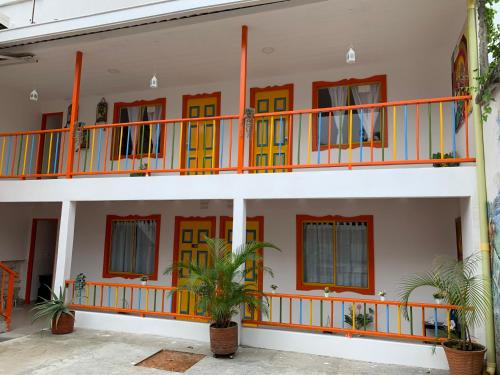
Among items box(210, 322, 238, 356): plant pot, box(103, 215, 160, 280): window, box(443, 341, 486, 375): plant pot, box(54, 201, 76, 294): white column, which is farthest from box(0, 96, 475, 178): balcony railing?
box(443, 341, 486, 375): plant pot

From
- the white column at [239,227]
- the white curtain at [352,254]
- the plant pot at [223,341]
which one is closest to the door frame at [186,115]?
the white column at [239,227]

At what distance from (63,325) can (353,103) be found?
6.59 meters

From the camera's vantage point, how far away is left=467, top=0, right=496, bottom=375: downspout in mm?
4883

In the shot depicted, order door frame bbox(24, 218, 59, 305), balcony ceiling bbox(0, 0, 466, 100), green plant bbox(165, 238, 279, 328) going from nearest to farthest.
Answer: green plant bbox(165, 238, 279, 328) < balcony ceiling bbox(0, 0, 466, 100) < door frame bbox(24, 218, 59, 305)

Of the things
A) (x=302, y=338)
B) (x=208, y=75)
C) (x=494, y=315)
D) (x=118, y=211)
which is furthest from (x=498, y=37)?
(x=118, y=211)

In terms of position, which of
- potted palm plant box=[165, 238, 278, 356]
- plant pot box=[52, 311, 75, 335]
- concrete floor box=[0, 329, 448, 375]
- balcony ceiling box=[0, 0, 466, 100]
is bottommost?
concrete floor box=[0, 329, 448, 375]

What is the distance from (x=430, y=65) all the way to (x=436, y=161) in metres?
2.89

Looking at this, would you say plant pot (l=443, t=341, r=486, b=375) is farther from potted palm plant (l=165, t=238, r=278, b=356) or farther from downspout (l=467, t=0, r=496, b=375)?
potted palm plant (l=165, t=238, r=278, b=356)

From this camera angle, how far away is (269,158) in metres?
6.58

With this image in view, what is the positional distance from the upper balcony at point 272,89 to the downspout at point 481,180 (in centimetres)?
Answer: 31

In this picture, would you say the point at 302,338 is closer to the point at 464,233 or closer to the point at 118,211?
the point at 464,233

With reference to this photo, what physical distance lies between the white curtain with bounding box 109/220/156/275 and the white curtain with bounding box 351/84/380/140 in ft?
16.4

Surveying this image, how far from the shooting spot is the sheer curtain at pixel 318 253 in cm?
777

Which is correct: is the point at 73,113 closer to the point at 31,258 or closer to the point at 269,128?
the point at 269,128
